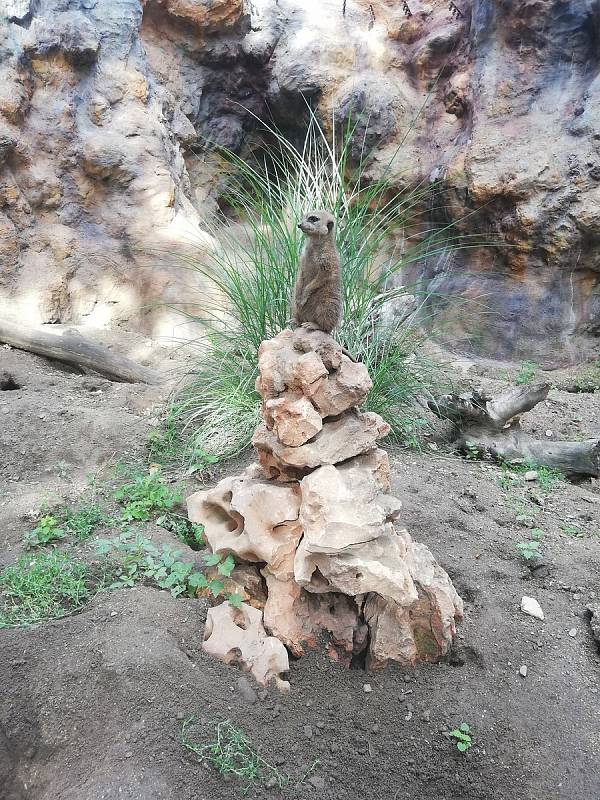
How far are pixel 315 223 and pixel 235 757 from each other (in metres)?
2.02

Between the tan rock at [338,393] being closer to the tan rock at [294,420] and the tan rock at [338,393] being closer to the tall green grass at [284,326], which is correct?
the tan rock at [294,420]

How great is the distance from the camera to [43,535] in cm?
233

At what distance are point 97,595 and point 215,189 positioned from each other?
6017mm

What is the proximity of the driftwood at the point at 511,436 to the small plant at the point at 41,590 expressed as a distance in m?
2.42

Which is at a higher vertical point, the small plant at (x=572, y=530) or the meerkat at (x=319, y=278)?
the meerkat at (x=319, y=278)

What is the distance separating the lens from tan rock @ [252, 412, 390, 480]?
6.29 feet

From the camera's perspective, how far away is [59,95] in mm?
5453

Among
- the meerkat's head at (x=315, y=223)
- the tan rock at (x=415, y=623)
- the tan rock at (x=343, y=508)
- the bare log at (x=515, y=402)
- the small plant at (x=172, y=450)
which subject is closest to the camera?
the tan rock at (x=343, y=508)

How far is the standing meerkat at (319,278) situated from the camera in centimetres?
256

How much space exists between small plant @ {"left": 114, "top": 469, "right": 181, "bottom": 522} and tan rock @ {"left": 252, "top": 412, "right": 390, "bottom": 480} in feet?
2.44

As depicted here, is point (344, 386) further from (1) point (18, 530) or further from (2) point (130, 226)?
(2) point (130, 226)

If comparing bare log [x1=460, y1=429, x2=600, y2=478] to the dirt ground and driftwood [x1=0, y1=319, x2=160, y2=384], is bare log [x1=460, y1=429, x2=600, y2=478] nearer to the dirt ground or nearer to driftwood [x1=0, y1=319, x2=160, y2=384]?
the dirt ground

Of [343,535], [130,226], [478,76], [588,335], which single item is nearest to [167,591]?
[343,535]

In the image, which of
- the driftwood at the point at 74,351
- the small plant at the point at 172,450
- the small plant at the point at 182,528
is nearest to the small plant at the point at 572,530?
the small plant at the point at 182,528
